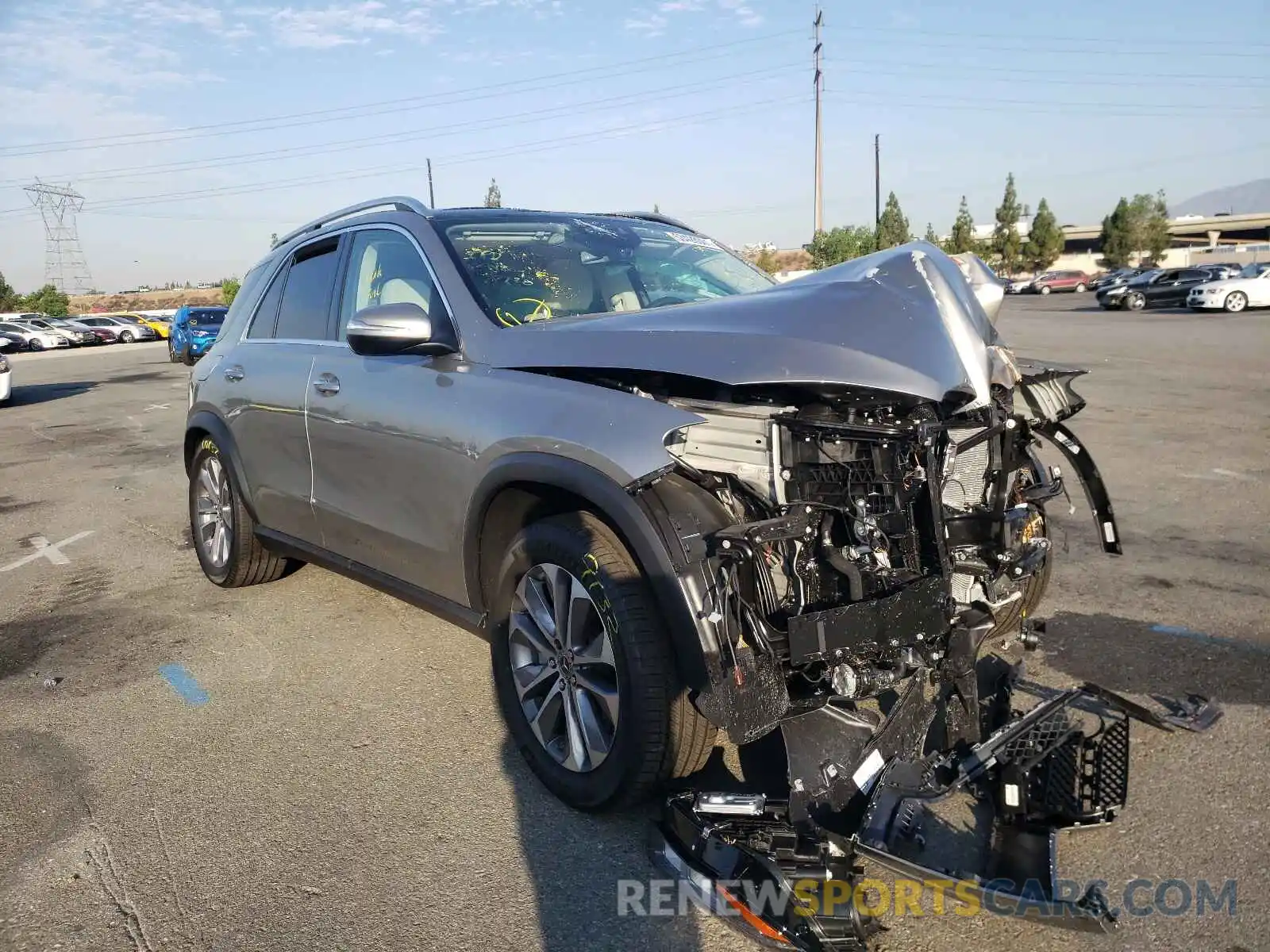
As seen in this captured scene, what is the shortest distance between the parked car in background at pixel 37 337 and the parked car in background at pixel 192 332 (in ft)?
62.3

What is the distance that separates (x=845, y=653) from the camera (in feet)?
8.34

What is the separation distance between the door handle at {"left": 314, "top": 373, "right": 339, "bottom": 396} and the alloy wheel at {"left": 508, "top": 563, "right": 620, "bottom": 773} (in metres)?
1.46

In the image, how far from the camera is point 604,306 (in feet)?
12.5

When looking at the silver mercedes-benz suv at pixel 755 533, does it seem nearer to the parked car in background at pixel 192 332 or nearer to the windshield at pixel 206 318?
the parked car in background at pixel 192 332

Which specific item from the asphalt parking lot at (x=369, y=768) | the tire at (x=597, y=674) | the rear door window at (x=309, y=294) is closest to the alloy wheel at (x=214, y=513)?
the asphalt parking lot at (x=369, y=768)

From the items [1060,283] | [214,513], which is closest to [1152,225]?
[1060,283]

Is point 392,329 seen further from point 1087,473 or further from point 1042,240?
point 1042,240

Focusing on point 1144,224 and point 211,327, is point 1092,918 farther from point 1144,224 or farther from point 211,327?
point 1144,224

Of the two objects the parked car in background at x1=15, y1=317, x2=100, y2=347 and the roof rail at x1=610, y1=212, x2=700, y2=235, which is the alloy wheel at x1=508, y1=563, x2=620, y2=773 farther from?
the parked car in background at x1=15, y1=317, x2=100, y2=347

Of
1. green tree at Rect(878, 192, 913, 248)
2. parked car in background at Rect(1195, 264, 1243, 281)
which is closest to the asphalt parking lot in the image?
parked car in background at Rect(1195, 264, 1243, 281)

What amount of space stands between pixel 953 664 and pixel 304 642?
3223 millimetres

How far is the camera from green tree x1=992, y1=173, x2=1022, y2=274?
74.7 m

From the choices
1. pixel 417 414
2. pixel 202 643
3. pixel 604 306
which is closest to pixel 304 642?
pixel 202 643

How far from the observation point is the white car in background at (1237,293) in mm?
30391
